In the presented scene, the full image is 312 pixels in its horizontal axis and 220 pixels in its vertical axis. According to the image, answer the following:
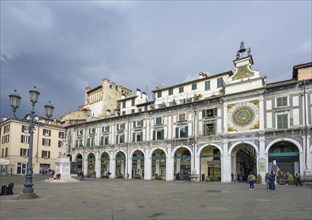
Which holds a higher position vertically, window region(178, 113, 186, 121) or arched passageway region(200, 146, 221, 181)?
window region(178, 113, 186, 121)

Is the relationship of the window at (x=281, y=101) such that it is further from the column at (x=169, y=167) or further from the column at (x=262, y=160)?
the column at (x=169, y=167)

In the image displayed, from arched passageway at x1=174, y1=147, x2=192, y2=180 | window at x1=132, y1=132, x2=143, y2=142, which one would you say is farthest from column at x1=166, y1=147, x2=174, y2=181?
window at x1=132, y1=132, x2=143, y2=142

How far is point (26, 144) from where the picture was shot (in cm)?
6569

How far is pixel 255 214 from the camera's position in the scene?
11.7m

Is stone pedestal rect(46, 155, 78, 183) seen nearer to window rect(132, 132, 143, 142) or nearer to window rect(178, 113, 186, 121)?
window rect(132, 132, 143, 142)

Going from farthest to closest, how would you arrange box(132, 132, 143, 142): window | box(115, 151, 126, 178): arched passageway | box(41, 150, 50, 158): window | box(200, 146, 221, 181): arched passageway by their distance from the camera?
box(41, 150, 50, 158): window < box(115, 151, 126, 178): arched passageway < box(132, 132, 143, 142): window < box(200, 146, 221, 181): arched passageway

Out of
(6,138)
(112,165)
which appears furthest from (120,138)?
(6,138)

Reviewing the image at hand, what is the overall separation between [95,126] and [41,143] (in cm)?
1690

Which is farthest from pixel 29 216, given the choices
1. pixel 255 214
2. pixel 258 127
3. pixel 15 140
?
pixel 15 140

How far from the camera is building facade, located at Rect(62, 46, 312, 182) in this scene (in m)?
35.9

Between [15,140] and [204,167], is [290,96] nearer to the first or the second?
[204,167]

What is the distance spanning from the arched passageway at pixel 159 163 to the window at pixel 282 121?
19.7 m

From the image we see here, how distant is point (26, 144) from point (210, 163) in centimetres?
4347

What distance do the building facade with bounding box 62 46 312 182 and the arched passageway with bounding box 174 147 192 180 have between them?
0.16m
